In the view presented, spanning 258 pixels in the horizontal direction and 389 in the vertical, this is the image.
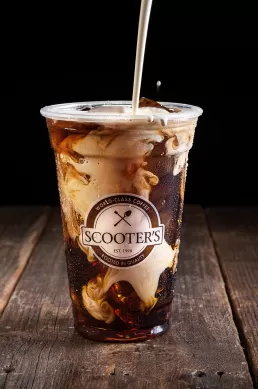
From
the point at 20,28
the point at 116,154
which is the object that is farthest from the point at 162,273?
the point at 20,28

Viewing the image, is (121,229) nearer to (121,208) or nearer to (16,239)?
(121,208)

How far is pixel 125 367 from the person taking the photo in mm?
1081

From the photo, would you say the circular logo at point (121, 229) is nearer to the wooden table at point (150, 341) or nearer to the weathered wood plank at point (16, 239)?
the wooden table at point (150, 341)

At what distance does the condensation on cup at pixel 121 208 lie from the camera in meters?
1.10

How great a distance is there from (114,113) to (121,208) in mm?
141

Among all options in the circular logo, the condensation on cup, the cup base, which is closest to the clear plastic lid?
the condensation on cup

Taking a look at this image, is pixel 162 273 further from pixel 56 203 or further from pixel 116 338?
pixel 56 203

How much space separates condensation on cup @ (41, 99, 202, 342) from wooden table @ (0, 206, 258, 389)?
0.05m

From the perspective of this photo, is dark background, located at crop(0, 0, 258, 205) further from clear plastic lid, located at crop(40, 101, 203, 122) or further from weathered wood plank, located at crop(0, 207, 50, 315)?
clear plastic lid, located at crop(40, 101, 203, 122)

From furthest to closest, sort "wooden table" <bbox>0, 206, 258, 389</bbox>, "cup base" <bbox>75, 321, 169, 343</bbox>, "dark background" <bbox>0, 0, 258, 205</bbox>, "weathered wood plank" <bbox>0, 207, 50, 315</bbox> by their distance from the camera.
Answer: "dark background" <bbox>0, 0, 258, 205</bbox> < "weathered wood plank" <bbox>0, 207, 50, 315</bbox> < "cup base" <bbox>75, 321, 169, 343</bbox> < "wooden table" <bbox>0, 206, 258, 389</bbox>

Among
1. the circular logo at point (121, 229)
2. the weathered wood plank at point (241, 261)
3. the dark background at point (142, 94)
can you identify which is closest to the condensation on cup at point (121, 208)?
the circular logo at point (121, 229)

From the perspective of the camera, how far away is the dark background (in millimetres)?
2068

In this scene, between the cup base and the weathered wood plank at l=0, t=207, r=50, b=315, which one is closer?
the cup base

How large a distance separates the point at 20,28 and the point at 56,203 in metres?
0.51
